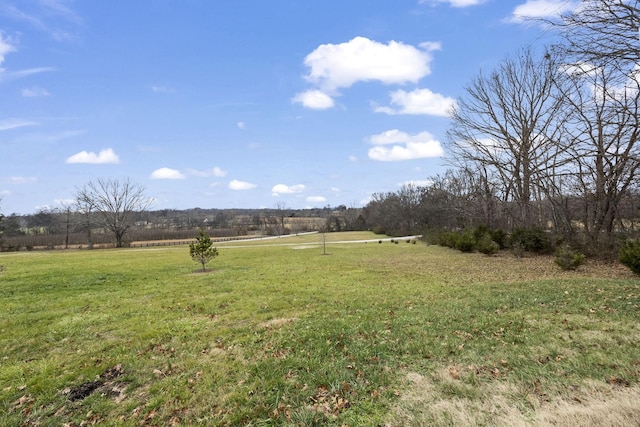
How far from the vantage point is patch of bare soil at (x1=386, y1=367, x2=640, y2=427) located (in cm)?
280

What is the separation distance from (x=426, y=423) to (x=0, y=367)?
5.70 meters

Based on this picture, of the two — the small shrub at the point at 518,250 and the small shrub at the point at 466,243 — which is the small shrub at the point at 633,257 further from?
the small shrub at the point at 466,243

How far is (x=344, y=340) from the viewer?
16.5 feet

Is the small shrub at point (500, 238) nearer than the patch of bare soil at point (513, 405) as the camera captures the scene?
No

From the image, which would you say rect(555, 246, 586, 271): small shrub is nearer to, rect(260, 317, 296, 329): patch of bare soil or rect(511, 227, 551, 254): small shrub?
rect(511, 227, 551, 254): small shrub

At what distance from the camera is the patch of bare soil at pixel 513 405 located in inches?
110

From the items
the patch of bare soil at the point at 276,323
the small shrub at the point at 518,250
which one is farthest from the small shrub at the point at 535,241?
the patch of bare soil at the point at 276,323

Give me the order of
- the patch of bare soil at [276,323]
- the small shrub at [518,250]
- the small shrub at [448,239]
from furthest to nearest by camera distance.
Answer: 1. the small shrub at [448,239]
2. the small shrub at [518,250]
3. the patch of bare soil at [276,323]

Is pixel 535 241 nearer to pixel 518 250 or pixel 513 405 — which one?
pixel 518 250

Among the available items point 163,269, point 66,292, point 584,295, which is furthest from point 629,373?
point 163,269

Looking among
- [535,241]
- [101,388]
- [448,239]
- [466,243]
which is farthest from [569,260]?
[101,388]

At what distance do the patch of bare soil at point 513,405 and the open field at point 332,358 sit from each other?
0.05ft

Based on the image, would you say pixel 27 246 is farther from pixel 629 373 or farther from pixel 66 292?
pixel 629 373

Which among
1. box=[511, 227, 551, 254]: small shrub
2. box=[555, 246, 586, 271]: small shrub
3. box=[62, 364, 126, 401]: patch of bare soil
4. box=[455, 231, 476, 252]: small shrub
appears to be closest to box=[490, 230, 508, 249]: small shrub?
box=[455, 231, 476, 252]: small shrub
